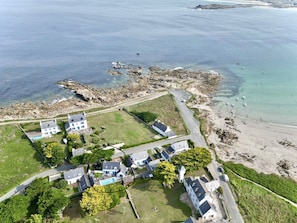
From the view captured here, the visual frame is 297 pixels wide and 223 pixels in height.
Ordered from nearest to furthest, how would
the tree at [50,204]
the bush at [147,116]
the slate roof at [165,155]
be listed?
1. the tree at [50,204]
2. the slate roof at [165,155]
3. the bush at [147,116]

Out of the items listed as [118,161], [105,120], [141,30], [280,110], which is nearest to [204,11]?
[141,30]

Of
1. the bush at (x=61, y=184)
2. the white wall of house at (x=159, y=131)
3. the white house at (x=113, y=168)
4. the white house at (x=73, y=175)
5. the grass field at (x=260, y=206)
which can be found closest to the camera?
the grass field at (x=260, y=206)

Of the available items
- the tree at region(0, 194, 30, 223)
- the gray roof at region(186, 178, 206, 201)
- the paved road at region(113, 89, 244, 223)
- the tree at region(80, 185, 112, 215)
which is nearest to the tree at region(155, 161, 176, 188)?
the gray roof at region(186, 178, 206, 201)

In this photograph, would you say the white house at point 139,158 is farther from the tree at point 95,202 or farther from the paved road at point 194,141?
the tree at point 95,202

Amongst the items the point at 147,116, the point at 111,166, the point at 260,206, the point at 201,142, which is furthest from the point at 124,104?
the point at 260,206

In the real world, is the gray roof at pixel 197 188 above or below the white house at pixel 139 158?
above

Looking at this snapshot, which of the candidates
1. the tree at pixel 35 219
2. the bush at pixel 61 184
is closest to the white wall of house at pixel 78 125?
the bush at pixel 61 184

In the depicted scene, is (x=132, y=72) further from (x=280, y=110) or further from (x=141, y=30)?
(x=141, y=30)

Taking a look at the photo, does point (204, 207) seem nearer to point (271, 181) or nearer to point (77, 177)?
point (271, 181)
